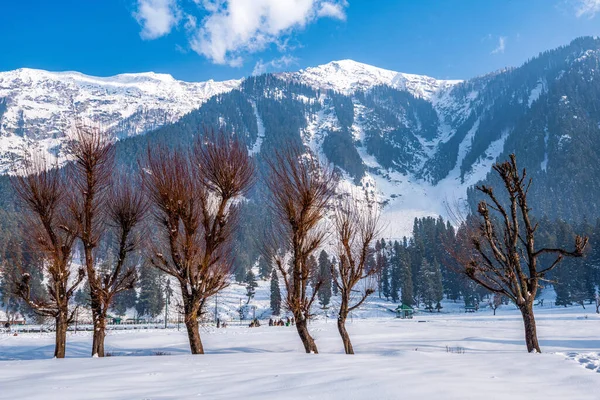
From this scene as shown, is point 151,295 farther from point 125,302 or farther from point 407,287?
point 407,287

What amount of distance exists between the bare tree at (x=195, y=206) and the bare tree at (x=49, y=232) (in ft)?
11.5

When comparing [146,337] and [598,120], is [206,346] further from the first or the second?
[598,120]

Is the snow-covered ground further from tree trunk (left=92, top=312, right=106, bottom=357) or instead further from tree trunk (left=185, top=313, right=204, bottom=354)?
tree trunk (left=92, top=312, right=106, bottom=357)

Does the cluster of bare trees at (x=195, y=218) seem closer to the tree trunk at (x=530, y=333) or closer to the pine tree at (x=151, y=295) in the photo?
the tree trunk at (x=530, y=333)

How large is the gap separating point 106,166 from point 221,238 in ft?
16.9

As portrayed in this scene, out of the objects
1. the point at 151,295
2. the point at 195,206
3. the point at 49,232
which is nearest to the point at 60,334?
the point at 49,232

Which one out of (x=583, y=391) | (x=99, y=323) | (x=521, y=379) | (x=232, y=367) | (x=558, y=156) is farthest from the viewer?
(x=558, y=156)

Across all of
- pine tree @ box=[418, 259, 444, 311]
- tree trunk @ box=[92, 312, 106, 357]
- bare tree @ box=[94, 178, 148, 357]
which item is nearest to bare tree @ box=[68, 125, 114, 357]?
tree trunk @ box=[92, 312, 106, 357]

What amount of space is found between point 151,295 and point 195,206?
65116mm

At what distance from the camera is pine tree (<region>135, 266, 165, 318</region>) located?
70.5 metres

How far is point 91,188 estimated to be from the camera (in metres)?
13.3

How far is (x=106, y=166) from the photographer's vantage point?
1387cm

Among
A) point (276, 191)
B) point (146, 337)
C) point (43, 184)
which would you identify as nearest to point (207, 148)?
point (276, 191)

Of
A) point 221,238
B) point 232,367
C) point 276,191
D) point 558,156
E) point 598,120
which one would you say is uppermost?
point 598,120
